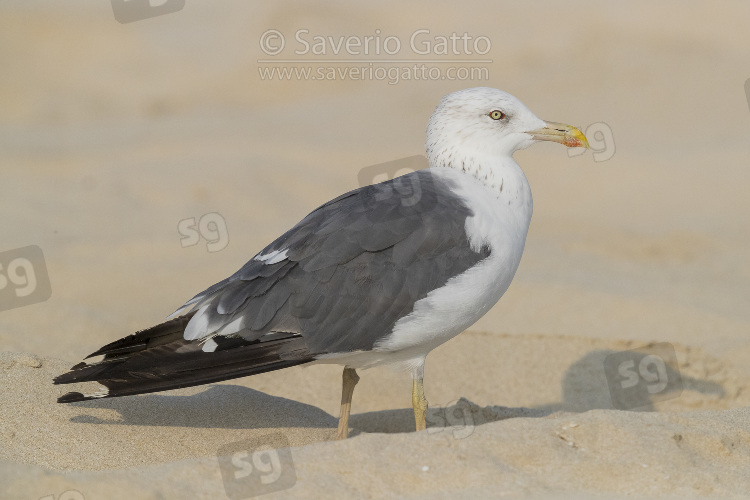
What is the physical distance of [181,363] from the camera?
443 cm

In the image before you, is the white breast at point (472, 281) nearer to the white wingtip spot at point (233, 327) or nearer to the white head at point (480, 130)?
the white head at point (480, 130)

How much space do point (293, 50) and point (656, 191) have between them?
19.4ft

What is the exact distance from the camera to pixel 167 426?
16.1 feet

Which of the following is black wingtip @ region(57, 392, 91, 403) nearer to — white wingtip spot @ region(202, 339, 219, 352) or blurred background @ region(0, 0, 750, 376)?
white wingtip spot @ region(202, 339, 219, 352)

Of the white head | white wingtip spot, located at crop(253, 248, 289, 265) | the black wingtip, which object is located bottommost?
the black wingtip

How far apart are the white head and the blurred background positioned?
2572 mm

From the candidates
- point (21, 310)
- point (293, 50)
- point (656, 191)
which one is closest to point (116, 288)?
point (21, 310)

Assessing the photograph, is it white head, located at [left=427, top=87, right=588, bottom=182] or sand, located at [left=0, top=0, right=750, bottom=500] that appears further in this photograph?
white head, located at [left=427, top=87, right=588, bottom=182]

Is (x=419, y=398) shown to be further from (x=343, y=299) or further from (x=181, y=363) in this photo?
(x=181, y=363)

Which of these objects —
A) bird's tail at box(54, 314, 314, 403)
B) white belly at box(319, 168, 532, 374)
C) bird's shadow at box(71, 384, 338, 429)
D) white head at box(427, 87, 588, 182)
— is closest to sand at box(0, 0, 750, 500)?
bird's shadow at box(71, 384, 338, 429)

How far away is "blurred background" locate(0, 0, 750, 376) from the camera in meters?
7.93

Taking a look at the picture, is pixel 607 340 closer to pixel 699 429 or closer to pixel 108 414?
pixel 699 429

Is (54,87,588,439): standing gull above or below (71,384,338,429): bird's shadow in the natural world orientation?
above

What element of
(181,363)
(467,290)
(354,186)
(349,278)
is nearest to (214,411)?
(181,363)
